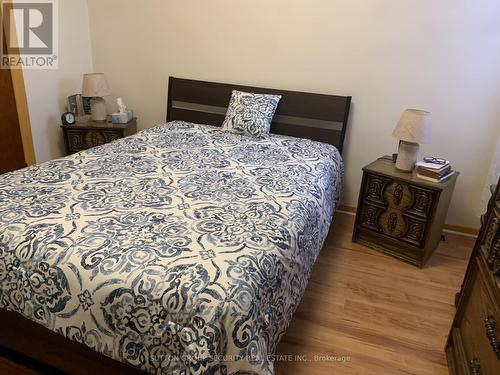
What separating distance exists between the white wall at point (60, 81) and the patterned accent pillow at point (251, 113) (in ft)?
5.07

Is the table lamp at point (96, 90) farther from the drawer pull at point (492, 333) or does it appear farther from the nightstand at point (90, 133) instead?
the drawer pull at point (492, 333)

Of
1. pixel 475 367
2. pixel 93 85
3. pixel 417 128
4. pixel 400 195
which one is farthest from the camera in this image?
pixel 93 85

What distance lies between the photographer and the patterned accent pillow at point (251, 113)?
274 centimetres

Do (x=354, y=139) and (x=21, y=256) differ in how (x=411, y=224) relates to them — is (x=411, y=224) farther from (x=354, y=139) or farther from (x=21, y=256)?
(x=21, y=256)

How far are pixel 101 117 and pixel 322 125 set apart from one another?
6.36 ft

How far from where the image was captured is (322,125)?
2846mm

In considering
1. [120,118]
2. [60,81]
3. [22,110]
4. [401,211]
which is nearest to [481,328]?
[401,211]

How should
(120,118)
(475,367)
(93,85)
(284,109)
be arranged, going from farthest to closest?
(120,118) → (93,85) → (284,109) → (475,367)

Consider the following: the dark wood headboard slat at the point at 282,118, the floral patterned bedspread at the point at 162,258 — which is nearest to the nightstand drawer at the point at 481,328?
the floral patterned bedspread at the point at 162,258

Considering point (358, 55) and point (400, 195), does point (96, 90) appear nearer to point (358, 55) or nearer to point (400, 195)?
point (358, 55)

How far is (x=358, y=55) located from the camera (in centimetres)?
269

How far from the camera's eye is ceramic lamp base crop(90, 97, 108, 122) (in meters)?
3.22

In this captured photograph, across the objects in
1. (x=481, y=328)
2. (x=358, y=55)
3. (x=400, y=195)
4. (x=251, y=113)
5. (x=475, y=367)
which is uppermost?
(x=358, y=55)

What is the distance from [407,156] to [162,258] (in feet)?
5.84
